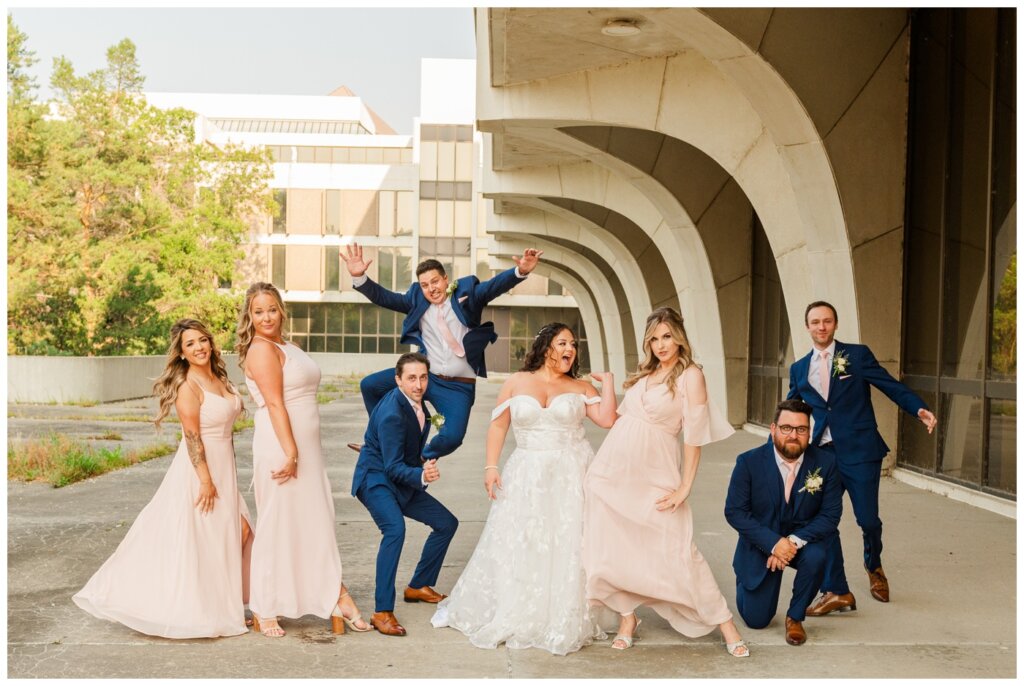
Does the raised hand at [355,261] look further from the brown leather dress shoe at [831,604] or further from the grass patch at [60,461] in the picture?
the grass patch at [60,461]

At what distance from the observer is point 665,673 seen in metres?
5.75

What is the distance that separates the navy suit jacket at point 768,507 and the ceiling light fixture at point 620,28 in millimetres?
8755

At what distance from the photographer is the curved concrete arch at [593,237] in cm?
3128

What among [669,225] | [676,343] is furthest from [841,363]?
[669,225]

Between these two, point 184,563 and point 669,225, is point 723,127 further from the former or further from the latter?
point 184,563

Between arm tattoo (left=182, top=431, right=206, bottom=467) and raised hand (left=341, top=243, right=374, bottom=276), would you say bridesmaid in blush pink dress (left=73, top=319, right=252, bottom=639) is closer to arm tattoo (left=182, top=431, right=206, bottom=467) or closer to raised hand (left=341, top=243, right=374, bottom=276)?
arm tattoo (left=182, top=431, right=206, bottom=467)

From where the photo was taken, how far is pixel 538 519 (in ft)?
21.2

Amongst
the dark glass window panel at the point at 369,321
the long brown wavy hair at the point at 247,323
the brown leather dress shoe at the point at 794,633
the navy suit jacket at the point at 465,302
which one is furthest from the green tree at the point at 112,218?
the brown leather dress shoe at the point at 794,633

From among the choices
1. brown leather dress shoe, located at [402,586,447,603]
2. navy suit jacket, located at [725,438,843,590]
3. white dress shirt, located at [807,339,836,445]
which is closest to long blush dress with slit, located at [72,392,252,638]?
brown leather dress shoe, located at [402,586,447,603]

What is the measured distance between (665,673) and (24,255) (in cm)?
2878

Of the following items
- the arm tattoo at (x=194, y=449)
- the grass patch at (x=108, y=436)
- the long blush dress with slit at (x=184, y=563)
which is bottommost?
the grass patch at (x=108, y=436)

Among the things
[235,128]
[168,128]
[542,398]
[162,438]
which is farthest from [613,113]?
[235,128]

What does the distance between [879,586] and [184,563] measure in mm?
4219

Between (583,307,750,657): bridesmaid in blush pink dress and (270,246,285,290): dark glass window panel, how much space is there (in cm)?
5581
